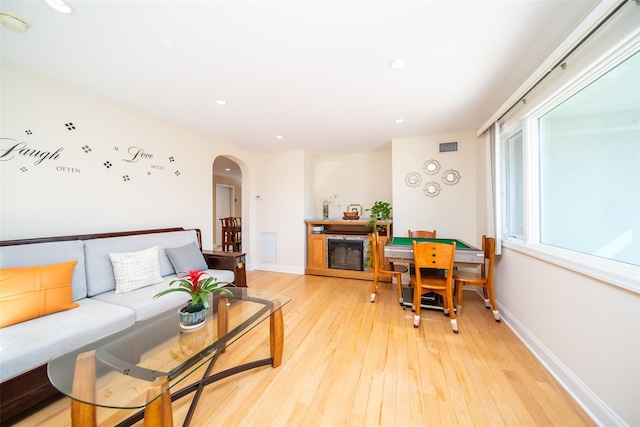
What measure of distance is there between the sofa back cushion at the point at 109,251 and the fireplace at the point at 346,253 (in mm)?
2473

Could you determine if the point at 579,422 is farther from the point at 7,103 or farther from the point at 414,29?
the point at 7,103

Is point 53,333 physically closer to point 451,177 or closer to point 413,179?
point 413,179

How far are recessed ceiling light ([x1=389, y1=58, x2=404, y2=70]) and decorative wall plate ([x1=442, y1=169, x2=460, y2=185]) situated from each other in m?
2.17

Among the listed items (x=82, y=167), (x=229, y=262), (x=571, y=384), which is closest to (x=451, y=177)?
(x=571, y=384)

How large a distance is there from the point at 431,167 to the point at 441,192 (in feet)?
1.42

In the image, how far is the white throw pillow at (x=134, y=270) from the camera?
1.94 meters

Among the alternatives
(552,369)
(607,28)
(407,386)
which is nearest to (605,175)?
(607,28)

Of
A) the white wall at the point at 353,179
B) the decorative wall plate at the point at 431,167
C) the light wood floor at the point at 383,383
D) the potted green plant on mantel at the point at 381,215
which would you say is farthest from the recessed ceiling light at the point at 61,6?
the decorative wall plate at the point at 431,167

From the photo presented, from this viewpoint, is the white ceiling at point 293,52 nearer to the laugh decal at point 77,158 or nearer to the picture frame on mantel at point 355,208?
the laugh decal at point 77,158

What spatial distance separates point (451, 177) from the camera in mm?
3338

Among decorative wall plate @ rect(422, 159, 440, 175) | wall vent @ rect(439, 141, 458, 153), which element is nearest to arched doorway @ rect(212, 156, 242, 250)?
decorative wall plate @ rect(422, 159, 440, 175)

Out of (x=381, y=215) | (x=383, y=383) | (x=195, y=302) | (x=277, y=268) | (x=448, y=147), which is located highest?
(x=448, y=147)

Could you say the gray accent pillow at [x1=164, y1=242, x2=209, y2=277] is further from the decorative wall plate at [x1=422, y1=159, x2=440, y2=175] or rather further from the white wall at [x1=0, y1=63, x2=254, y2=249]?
the decorative wall plate at [x1=422, y1=159, x2=440, y2=175]

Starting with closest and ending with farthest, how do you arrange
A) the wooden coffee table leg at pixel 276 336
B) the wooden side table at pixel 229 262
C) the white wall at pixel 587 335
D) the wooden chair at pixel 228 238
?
1. the white wall at pixel 587 335
2. the wooden coffee table leg at pixel 276 336
3. the wooden side table at pixel 229 262
4. the wooden chair at pixel 228 238
